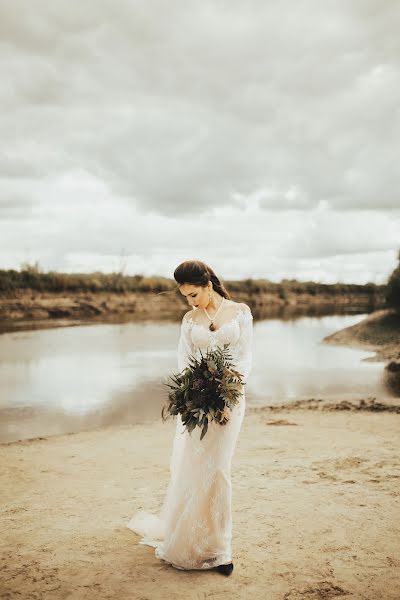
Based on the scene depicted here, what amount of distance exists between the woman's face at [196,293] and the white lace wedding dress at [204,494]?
250 millimetres

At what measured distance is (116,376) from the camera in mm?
14297

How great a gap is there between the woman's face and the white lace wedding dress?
250 mm

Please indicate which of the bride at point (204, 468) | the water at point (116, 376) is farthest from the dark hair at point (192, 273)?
the water at point (116, 376)

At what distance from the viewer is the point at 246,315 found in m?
4.10

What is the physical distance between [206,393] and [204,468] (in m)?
0.63

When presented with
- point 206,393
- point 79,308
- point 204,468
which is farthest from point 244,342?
point 79,308

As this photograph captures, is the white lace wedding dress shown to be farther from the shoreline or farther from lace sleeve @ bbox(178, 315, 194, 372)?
the shoreline

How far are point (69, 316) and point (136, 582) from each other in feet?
101

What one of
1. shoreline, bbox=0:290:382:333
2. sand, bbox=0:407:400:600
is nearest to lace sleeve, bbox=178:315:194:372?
sand, bbox=0:407:400:600

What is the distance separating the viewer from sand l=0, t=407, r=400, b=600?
3.59 metres

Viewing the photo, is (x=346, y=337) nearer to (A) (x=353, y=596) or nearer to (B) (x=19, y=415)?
(B) (x=19, y=415)

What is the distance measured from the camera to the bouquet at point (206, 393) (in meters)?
3.66

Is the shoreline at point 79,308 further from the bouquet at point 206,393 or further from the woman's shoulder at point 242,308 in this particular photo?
the bouquet at point 206,393

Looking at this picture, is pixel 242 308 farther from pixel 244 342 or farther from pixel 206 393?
pixel 206 393
